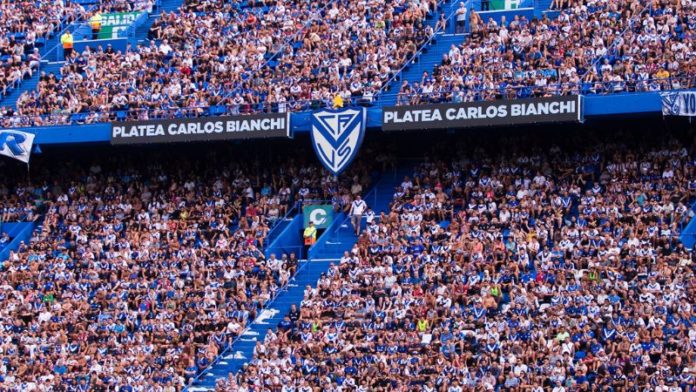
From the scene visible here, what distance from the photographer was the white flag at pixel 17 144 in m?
45.8

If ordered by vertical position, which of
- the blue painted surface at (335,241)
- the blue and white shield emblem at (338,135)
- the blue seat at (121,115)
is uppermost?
the blue seat at (121,115)

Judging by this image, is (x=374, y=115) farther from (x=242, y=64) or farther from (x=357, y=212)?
(x=242, y=64)

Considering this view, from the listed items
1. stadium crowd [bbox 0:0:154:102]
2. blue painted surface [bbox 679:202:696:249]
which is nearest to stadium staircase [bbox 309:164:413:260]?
blue painted surface [bbox 679:202:696:249]

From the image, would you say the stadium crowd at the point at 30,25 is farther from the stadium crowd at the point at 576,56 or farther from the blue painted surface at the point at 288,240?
the stadium crowd at the point at 576,56

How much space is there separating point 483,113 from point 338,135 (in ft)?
12.1

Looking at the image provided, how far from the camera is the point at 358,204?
139ft

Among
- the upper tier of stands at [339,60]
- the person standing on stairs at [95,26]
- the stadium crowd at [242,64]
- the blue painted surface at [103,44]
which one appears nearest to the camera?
the upper tier of stands at [339,60]

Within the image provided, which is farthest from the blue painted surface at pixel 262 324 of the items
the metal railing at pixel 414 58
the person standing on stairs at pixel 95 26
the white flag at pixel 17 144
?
the person standing on stairs at pixel 95 26

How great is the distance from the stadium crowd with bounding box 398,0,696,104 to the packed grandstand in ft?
0.24

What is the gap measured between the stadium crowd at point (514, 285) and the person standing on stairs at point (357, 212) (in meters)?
0.81

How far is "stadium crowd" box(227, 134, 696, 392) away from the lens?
35.2 meters

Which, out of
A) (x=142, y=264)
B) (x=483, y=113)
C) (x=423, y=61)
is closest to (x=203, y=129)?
(x=142, y=264)

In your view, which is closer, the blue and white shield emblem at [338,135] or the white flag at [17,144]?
the blue and white shield emblem at [338,135]

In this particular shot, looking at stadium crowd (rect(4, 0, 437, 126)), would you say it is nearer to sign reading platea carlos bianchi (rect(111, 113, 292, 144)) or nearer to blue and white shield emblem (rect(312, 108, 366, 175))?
sign reading platea carlos bianchi (rect(111, 113, 292, 144))
